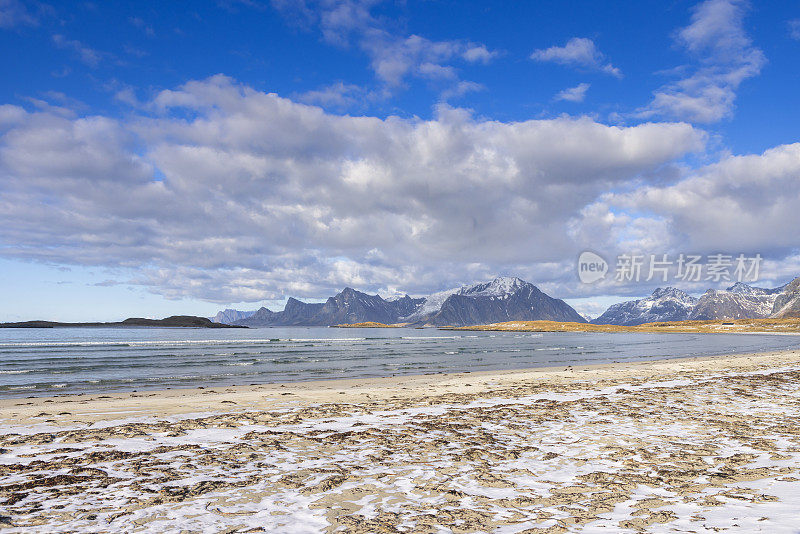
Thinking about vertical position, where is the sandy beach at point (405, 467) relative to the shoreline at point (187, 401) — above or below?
above

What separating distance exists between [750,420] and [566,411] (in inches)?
194

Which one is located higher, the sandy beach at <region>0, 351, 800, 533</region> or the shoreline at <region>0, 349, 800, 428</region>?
the sandy beach at <region>0, 351, 800, 533</region>

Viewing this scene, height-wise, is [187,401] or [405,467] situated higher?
[405,467]

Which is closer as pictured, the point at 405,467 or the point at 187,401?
the point at 405,467

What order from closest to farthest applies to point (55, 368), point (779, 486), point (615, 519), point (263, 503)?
1. point (615, 519)
2. point (263, 503)
3. point (779, 486)
4. point (55, 368)

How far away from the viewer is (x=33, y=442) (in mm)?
10289

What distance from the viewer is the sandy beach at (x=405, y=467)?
6.05 meters

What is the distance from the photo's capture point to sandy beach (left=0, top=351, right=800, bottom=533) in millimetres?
6051

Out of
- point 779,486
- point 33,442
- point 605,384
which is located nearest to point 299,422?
point 33,442

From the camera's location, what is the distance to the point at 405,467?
8570 mm

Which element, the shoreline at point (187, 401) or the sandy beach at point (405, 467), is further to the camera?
the shoreline at point (187, 401)

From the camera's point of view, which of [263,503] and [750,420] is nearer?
[263,503]

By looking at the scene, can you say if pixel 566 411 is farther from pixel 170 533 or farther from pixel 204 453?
pixel 170 533

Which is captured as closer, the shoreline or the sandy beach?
the sandy beach
